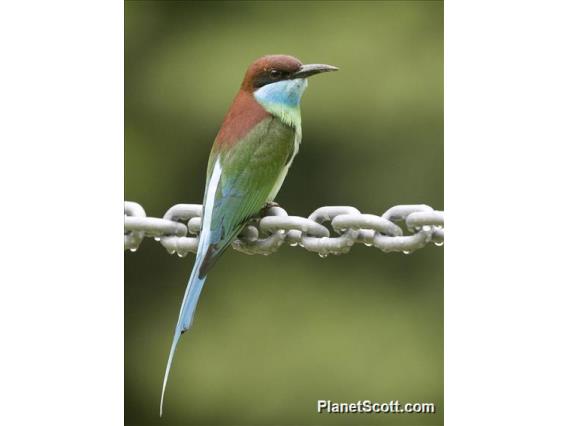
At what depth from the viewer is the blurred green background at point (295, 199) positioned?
2.96 meters

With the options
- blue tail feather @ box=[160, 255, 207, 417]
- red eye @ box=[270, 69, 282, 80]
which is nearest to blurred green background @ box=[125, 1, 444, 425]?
blue tail feather @ box=[160, 255, 207, 417]

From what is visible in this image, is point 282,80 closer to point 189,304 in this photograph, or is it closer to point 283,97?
point 283,97

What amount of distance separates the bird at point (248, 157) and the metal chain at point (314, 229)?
0.05 metres

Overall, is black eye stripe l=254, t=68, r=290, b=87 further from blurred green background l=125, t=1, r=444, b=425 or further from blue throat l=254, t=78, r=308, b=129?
blurred green background l=125, t=1, r=444, b=425

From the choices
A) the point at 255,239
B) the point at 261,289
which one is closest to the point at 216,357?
the point at 261,289

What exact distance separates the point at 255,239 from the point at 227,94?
120 centimetres

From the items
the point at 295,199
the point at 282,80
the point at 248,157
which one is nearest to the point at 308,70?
the point at 282,80

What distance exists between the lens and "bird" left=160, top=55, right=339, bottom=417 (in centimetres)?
265

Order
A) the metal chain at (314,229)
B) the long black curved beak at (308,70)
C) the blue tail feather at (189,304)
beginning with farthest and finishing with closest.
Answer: the long black curved beak at (308,70), the blue tail feather at (189,304), the metal chain at (314,229)

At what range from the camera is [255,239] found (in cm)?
Result: 269

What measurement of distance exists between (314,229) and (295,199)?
1.45 m

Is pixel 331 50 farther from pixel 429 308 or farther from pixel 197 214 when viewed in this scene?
pixel 197 214

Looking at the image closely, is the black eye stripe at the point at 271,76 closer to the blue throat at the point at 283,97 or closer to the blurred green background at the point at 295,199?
the blue throat at the point at 283,97

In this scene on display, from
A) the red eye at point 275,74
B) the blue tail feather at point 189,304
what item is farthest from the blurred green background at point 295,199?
the red eye at point 275,74
